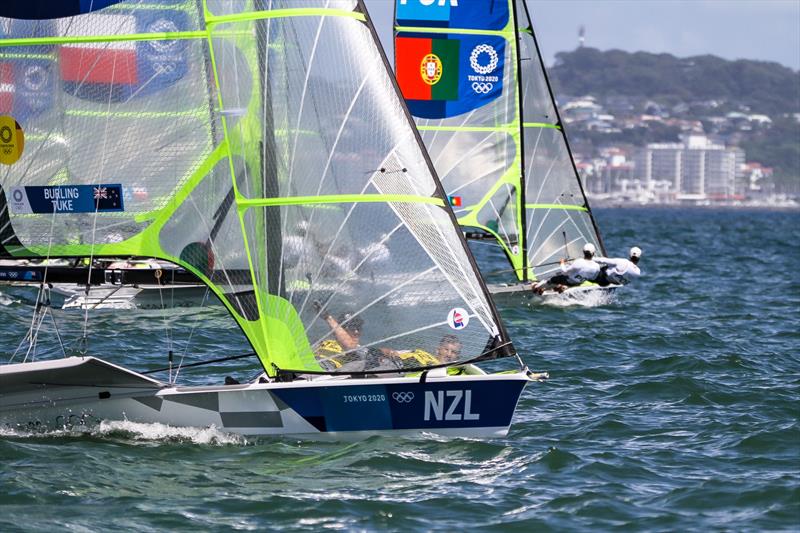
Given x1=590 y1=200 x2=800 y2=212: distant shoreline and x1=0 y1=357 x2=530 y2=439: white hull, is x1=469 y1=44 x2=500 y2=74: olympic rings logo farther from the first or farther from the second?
x1=590 y1=200 x2=800 y2=212: distant shoreline

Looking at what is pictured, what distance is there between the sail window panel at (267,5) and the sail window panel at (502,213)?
11.8m

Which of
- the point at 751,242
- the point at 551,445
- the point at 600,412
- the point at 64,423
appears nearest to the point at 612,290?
the point at 600,412

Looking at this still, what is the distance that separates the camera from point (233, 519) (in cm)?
836

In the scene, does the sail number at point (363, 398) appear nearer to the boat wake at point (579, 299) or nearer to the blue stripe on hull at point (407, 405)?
the blue stripe on hull at point (407, 405)

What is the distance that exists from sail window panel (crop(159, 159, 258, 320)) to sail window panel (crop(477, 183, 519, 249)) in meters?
11.5

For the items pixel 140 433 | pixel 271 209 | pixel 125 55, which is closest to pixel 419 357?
pixel 271 209

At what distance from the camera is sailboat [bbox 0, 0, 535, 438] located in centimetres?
1005

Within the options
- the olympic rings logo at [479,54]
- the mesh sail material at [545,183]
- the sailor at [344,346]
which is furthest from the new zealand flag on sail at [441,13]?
the sailor at [344,346]

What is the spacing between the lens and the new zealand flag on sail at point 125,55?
10938 millimetres

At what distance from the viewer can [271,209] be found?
33.9ft

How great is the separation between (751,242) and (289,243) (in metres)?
42.4

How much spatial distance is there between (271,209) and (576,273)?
35.2ft

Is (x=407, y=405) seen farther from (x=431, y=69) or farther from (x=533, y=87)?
(x=533, y=87)

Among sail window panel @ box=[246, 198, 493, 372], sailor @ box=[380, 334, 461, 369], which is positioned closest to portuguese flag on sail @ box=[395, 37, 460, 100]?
sail window panel @ box=[246, 198, 493, 372]
